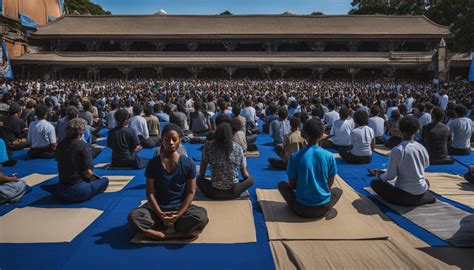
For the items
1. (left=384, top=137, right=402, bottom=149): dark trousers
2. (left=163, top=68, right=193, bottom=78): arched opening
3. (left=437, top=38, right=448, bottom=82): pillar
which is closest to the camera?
(left=384, top=137, right=402, bottom=149): dark trousers

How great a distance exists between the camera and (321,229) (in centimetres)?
457

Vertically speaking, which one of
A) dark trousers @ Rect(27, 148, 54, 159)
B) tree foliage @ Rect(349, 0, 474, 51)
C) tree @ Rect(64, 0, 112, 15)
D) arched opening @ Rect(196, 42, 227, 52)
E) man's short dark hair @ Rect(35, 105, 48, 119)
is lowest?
dark trousers @ Rect(27, 148, 54, 159)

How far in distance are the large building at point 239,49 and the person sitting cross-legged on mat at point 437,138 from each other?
85.9 feet

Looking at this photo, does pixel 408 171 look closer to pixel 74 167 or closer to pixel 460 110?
pixel 460 110

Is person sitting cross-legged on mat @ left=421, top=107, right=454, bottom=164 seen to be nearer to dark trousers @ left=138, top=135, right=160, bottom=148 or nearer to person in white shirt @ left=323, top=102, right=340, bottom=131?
person in white shirt @ left=323, top=102, right=340, bottom=131

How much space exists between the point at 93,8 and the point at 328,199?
2992 inches

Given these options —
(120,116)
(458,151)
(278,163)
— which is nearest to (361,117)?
(278,163)

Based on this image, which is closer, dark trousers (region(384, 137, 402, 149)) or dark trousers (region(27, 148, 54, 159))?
dark trousers (region(27, 148, 54, 159))

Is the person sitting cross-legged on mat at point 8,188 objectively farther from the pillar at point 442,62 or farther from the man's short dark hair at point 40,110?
the pillar at point 442,62

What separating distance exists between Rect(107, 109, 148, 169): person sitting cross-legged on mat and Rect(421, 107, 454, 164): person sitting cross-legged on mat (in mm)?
5992

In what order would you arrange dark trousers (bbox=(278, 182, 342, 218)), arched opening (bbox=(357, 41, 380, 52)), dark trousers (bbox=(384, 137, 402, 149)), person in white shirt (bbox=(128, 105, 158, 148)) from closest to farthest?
1. dark trousers (bbox=(278, 182, 342, 218))
2. person in white shirt (bbox=(128, 105, 158, 148))
3. dark trousers (bbox=(384, 137, 402, 149))
4. arched opening (bbox=(357, 41, 380, 52))

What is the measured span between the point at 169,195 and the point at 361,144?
202 inches


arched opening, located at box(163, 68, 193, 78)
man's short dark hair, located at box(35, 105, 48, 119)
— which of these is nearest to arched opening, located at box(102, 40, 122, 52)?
arched opening, located at box(163, 68, 193, 78)

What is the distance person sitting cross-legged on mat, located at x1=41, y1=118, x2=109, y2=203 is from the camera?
17.3ft
